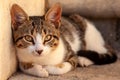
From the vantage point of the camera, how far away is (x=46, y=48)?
2.05m

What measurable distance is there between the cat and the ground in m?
0.03

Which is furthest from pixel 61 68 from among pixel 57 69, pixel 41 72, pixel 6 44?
pixel 6 44

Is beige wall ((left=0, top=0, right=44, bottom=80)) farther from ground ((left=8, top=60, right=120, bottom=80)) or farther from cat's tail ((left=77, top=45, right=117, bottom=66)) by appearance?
cat's tail ((left=77, top=45, right=117, bottom=66))

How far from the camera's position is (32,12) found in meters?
2.52

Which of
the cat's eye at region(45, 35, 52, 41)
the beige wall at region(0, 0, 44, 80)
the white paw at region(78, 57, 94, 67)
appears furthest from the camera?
the white paw at region(78, 57, 94, 67)

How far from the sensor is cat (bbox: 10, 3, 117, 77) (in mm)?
2064

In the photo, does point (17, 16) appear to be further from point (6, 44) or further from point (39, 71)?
point (39, 71)

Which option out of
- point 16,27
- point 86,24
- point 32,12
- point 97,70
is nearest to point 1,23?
point 16,27

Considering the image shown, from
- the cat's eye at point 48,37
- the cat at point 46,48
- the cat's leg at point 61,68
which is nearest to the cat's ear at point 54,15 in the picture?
the cat at point 46,48

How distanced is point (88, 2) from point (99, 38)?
0.32m

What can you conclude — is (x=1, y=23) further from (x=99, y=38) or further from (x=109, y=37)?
(x=109, y=37)

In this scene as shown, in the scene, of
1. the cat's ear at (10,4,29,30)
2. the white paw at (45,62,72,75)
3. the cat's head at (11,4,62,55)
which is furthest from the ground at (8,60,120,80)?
the cat's ear at (10,4,29,30)

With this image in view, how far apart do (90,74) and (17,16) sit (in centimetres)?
62

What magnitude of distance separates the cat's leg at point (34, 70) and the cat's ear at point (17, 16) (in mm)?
261
